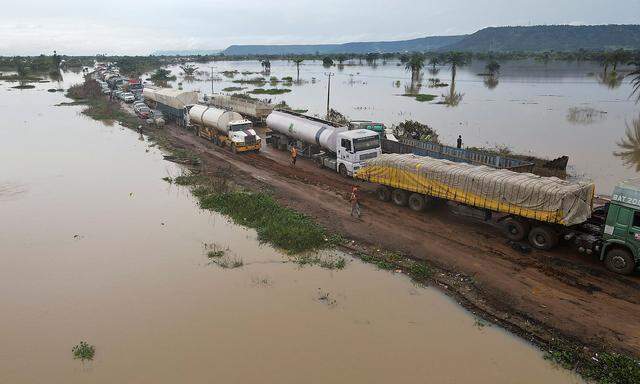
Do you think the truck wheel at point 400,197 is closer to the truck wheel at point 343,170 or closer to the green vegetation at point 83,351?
the truck wheel at point 343,170

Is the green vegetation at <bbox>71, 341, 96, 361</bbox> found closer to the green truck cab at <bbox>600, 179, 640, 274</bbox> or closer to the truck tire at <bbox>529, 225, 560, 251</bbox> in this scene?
the truck tire at <bbox>529, 225, 560, 251</bbox>

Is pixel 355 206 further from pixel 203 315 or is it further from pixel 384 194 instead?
pixel 203 315

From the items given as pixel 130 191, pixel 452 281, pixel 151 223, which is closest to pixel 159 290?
pixel 151 223

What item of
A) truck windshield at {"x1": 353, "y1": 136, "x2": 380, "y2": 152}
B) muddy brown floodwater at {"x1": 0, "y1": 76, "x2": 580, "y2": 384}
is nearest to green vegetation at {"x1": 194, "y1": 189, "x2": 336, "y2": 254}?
muddy brown floodwater at {"x1": 0, "y1": 76, "x2": 580, "y2": 384}

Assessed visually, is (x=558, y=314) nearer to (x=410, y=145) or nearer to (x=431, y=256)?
(x=431, y=256)

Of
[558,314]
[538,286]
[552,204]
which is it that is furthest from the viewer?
[552,204]

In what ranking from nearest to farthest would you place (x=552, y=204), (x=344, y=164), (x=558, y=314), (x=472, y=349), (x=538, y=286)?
(x=472, y=349), (x=558, y=314), (x=538, y=286), (x=552, y=204), (x=344, y=164)
